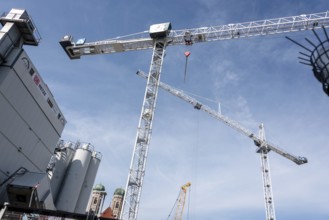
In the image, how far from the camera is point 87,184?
51.2m

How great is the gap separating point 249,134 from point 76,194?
200ft

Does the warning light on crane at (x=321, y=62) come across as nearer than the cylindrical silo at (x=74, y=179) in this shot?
Yes

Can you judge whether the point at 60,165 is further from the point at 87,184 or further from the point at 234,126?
the point at 234,126

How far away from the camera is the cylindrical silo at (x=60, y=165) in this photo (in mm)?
45875

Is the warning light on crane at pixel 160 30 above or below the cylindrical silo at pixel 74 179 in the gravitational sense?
above

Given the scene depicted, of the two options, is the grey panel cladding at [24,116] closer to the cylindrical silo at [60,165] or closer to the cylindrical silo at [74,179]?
the cylindrical silo at [60,165]

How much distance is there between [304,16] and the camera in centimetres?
5422

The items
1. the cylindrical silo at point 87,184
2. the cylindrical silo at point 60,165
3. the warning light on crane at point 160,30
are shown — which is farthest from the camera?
the warning light on crane at point 160,30

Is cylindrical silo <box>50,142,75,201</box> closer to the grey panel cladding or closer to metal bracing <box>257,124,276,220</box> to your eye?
the grey panel cladding

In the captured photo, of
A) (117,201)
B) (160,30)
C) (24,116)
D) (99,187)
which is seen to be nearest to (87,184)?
(24,116)

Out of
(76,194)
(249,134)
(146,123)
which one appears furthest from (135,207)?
(249,134)

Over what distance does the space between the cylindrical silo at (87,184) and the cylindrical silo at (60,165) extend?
4092 millimetres

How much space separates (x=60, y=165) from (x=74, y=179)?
312 centimetres

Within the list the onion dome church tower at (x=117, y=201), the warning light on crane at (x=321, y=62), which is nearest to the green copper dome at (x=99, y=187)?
the onion dome church tower at (x=117, y=201)
